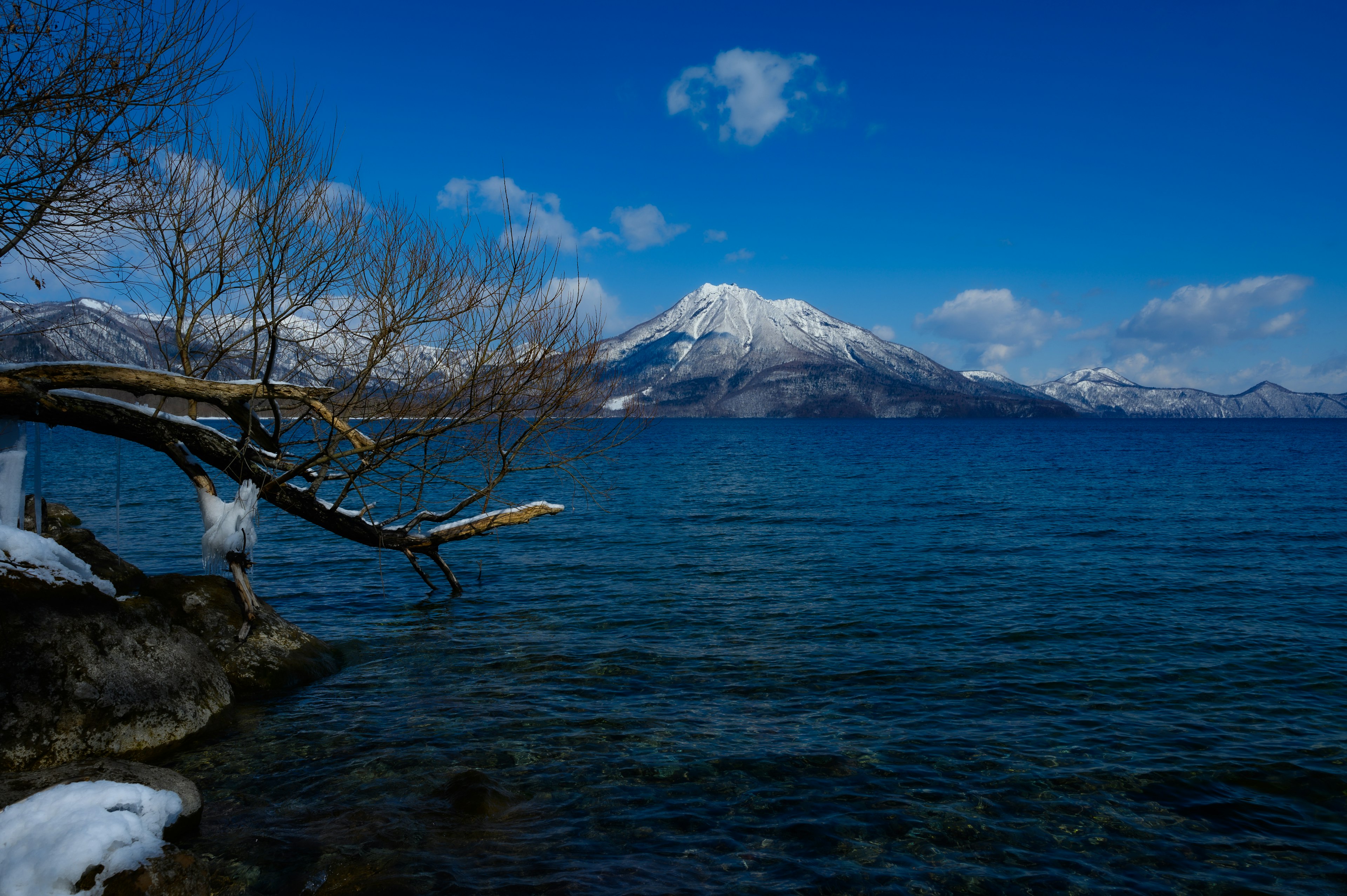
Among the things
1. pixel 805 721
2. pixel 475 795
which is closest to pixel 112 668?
pixel 475 795

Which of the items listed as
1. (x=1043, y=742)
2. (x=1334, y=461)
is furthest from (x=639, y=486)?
(x=1334, y=461)

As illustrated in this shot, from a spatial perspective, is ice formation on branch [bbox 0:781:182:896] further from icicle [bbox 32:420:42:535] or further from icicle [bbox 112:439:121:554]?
icicle [bbox 112:439:121:554]

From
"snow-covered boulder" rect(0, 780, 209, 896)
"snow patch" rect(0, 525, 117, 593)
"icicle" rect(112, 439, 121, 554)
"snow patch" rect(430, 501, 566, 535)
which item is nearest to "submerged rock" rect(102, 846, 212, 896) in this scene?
"snow-covered boulder" rect(0, 780, 209, 896)

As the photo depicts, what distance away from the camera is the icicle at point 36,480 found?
13.6m

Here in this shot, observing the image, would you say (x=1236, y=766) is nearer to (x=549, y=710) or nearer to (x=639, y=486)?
(x=549, y=710)

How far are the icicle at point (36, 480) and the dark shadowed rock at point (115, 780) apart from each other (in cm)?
792

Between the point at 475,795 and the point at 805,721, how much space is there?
16.3 ft

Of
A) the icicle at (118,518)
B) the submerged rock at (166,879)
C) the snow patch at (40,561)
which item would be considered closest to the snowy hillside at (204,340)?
the snow patch at (40,561)

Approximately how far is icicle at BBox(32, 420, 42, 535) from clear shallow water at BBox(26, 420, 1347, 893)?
16.5ft

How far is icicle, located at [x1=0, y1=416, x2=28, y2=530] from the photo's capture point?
11.1 m

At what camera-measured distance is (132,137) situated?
9656 millimetres

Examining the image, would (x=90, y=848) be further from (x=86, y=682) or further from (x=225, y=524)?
(x=225, y=524)

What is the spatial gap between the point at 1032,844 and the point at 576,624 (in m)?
10.6

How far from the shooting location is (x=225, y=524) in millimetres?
12070
